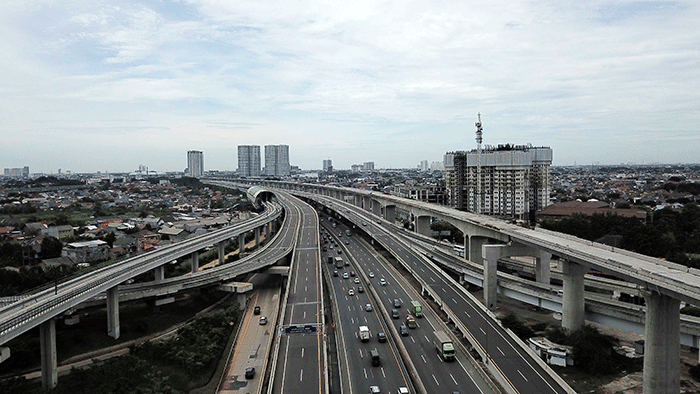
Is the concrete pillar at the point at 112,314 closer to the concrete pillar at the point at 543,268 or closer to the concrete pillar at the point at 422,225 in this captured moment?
the concrete pillar at the point at 543,268

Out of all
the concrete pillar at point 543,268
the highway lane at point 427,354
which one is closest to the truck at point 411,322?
the highway lane at point 427,354

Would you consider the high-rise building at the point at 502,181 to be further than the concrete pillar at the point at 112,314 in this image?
Yes

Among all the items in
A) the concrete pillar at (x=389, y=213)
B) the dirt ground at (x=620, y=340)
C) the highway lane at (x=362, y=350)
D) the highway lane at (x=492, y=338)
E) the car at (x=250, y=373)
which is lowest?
the car at (x=250, y=373)

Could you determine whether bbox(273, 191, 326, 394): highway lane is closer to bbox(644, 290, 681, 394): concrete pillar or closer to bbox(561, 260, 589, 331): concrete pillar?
bbox(644, 290, 681, 394): concrete pillar

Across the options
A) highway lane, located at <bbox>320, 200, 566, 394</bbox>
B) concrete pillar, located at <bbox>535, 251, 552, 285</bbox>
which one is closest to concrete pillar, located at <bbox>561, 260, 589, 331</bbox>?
highway lane, located at <bbox>320, 200, 566, 394</bbox>

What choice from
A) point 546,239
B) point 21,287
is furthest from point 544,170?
point 21,287

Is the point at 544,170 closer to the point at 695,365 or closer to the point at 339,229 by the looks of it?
the point at 339,229
